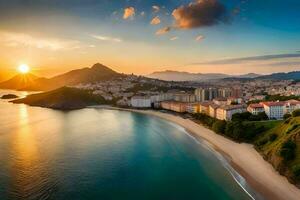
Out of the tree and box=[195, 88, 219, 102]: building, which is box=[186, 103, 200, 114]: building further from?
box=[195, 88, 219, 102]: building

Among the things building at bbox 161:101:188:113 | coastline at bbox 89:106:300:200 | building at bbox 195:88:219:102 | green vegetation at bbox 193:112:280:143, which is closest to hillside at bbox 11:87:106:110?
building at bbox 161:101:188:113

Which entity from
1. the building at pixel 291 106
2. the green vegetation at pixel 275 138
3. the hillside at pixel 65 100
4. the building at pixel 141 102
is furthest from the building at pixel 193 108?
the hillside at pixel 65 100

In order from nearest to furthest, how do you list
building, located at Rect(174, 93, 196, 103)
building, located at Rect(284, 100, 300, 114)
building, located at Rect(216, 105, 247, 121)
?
building, located at Rect(284, 100, 300, 114) < building, located at Rect(216, 105, 247, 121) < building, located at Rect(174, 93, 196, 103)

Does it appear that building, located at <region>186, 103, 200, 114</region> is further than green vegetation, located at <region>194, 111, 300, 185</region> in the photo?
Yes

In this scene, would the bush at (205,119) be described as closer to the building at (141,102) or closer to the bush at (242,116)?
the bush at (242,116)

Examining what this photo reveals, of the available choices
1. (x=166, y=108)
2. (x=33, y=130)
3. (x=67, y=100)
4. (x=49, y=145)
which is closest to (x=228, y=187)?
(x=49, y=145)

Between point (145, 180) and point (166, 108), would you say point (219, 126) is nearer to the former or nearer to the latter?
point (145, 180)

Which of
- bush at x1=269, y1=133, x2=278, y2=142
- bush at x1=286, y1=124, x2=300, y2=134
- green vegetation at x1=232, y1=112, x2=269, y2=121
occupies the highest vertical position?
bush at x1=286, y1=124, x2=300, y2=134

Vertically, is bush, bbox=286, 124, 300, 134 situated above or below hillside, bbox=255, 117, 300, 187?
above
